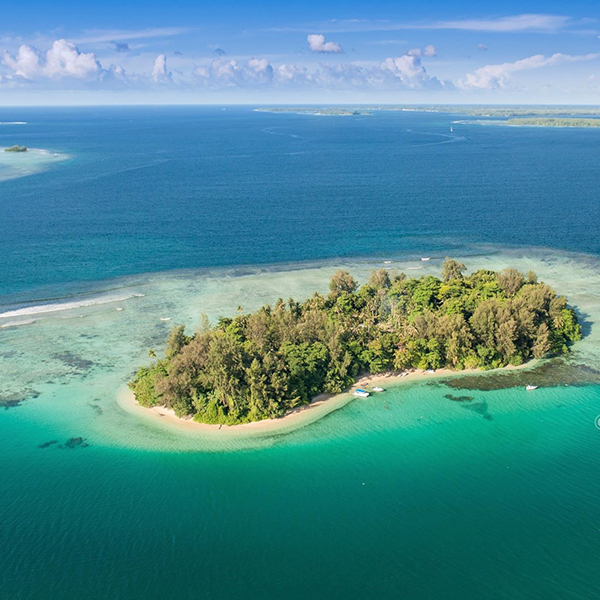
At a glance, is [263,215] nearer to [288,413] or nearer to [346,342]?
[346,342]

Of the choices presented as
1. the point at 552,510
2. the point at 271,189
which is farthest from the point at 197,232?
the point at 552,510

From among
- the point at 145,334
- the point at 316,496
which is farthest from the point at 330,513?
the point at 145,334

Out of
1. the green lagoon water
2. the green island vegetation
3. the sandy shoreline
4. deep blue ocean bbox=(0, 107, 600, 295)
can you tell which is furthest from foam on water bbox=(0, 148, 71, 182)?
the sandy shoreline

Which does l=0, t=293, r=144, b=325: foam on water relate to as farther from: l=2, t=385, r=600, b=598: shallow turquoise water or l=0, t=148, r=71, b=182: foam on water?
l=0, t=148, r=71, b=182: foam on water

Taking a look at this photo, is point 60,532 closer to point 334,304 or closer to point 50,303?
point 334,304

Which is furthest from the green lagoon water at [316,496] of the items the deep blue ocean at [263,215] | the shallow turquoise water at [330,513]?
the deep blue ocean at [263,215]

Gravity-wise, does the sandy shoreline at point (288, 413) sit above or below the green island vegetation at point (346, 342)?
below

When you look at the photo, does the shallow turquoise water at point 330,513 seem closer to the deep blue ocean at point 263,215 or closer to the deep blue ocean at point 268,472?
the deep blue ocean at point 268,472
